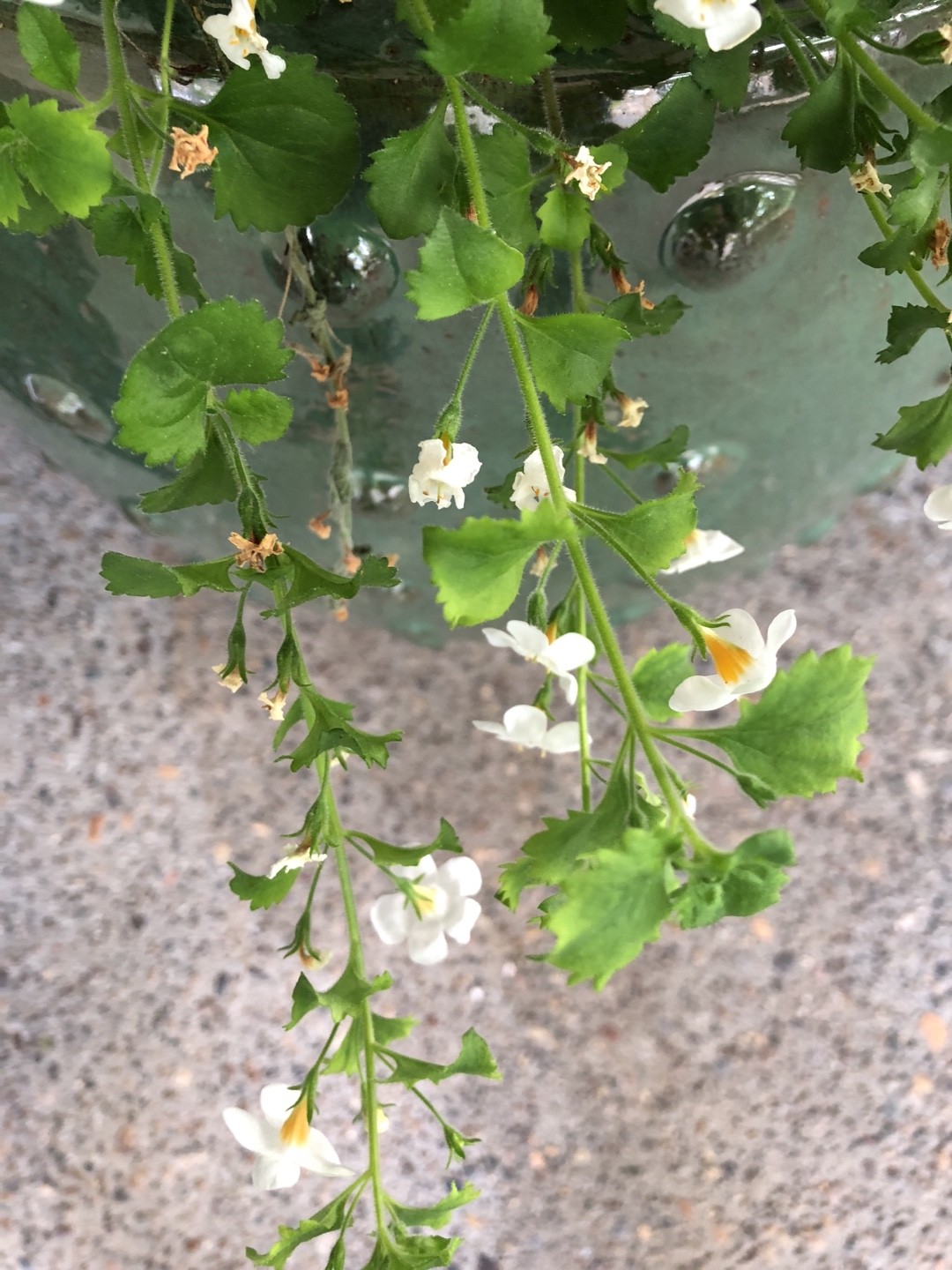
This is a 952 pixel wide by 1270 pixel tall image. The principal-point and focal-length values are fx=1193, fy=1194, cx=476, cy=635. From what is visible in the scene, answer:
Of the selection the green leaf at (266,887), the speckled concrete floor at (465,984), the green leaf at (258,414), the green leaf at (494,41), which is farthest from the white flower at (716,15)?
the speckled concrete floor at (465,984)

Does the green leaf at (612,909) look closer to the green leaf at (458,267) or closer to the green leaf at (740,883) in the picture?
the green leaf at (740,883)

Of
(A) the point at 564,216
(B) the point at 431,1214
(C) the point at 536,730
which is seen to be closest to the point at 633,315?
(A) the point at 564,216

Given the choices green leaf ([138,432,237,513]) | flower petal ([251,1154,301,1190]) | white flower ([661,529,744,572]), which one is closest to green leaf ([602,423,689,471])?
white flower ([661,529,744,572])

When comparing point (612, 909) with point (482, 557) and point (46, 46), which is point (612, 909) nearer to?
point (482, 557)

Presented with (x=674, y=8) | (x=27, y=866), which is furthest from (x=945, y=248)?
(x=27, y=866)

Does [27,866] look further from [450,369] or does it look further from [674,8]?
[674,8]
